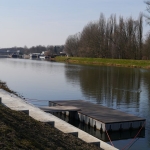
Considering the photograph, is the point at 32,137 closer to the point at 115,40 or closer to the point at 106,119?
the point at 106,119

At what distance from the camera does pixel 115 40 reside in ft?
278

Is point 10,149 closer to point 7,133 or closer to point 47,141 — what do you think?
point 7,133

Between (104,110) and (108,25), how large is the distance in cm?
7445

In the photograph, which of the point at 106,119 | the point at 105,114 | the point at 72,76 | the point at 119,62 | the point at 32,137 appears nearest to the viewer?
the point at 32,137

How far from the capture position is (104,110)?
17.6m

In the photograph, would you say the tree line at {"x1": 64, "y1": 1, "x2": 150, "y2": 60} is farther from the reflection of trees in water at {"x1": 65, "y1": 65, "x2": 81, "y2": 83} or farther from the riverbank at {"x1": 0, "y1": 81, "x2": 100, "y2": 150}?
the riverbank at {"x1": 0, "y1": 81, "x2": 100, "y2": 150}

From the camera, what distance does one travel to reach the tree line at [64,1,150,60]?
3172 inches

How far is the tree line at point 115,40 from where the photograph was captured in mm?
80569

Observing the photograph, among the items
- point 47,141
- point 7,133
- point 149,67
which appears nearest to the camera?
point 7,133

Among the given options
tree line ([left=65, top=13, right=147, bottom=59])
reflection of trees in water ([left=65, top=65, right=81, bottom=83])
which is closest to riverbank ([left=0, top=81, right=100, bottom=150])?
reflection of trees in water ([left=65, top=65, right=81, bottom=83])

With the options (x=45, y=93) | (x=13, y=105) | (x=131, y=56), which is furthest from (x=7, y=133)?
(x=131, y=56)

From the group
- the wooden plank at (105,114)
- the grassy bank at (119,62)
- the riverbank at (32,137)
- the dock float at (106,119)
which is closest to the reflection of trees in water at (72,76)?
the wooden plank at (105,114)

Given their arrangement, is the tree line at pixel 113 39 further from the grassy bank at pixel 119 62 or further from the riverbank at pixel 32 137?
the riverbank at pixel 32 137

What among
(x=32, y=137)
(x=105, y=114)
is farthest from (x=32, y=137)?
(x=105, y=114)
